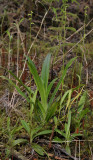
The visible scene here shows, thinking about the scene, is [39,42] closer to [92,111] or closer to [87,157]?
[92,111]

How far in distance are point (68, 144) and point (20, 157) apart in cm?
36

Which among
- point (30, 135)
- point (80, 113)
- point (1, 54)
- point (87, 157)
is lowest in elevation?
point (87, 157)

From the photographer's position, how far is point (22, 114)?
5.13 feet

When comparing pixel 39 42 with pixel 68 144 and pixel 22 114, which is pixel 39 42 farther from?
pixel 68 144

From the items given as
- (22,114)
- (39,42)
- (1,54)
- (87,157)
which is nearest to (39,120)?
(22,114)

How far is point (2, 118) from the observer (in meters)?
1.55

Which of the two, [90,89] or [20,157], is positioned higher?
[90,89]

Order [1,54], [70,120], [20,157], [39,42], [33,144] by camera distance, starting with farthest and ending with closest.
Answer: [39,42]
[1,54]
[70,120]
[33,144]
[20,157]

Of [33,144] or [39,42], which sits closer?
[33,144]

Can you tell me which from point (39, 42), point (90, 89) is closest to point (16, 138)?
point (90, 89)

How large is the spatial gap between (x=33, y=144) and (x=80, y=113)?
1.55ft

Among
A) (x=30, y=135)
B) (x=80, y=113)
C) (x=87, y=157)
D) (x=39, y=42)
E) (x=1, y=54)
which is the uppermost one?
(x=39, y=42)

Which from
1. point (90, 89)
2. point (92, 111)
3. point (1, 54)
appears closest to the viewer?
point (92, 111)

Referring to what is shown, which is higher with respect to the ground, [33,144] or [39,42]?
[39,42]
